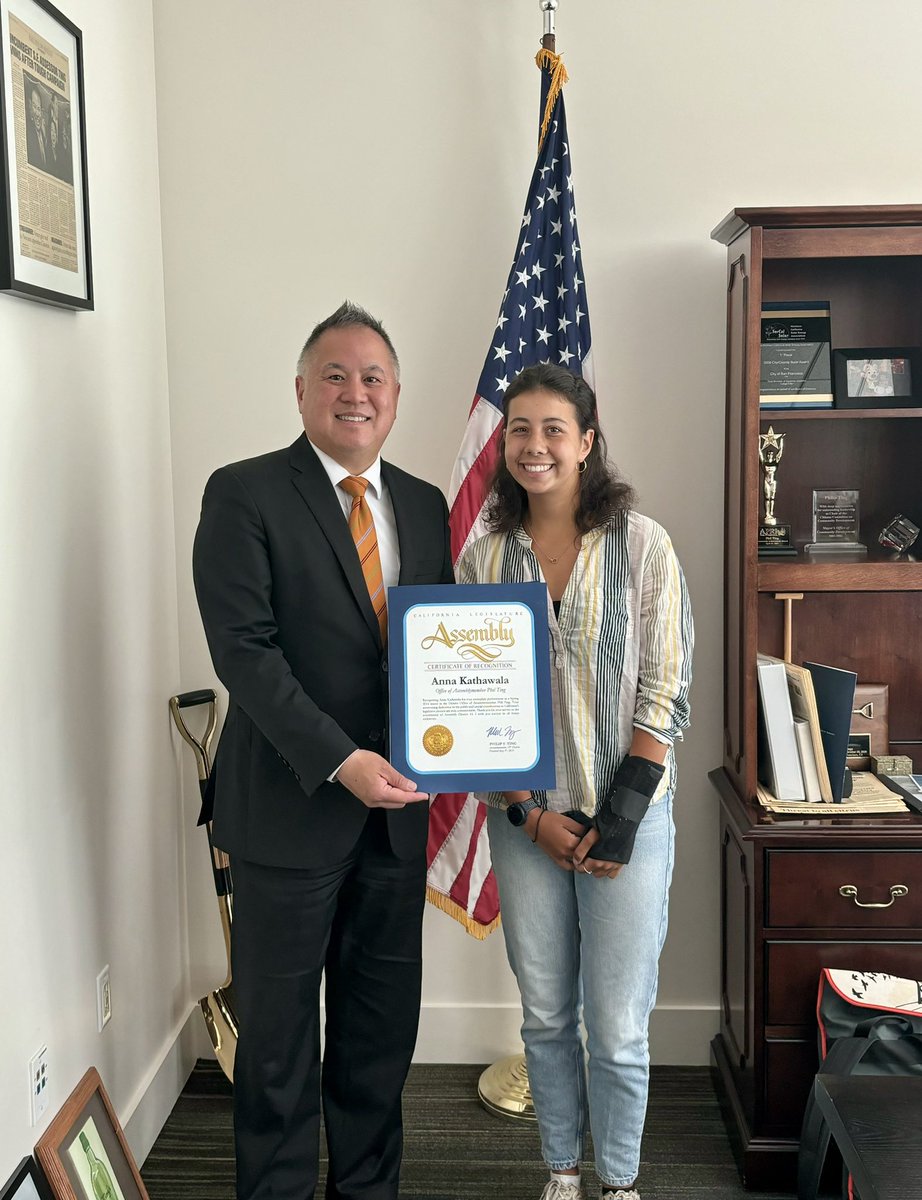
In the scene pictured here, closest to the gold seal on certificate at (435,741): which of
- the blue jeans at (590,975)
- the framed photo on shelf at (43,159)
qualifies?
the blue jeans at (590,975)

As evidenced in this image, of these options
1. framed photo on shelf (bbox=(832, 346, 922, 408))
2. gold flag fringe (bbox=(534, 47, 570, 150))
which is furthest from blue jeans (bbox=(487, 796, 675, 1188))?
gold flag fringe (bbox=(534, 47, 570, 150))

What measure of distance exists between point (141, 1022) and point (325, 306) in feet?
5.98

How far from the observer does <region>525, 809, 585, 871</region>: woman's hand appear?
1965 millimetres

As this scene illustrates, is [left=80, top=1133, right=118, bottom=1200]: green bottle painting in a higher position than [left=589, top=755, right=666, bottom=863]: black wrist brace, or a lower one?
lower

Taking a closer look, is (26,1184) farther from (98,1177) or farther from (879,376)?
(879,376)

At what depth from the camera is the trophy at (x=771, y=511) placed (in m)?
2.49

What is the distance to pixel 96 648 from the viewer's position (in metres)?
2.25

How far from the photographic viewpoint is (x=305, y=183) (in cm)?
271

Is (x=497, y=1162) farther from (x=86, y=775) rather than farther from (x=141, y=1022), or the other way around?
(x=86, y=775)

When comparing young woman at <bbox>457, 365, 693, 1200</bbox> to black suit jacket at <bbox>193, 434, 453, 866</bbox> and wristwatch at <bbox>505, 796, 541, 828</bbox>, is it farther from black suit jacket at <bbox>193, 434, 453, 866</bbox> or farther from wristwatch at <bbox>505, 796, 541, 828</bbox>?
black suit jacket at <bbox>193, 434, 453, 866</bbox>

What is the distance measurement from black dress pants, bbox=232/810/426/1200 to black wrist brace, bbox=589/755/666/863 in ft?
1.35

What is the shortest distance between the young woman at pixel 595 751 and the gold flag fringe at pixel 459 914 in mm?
558

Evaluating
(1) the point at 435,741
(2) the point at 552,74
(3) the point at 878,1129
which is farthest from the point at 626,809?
(2) the point at 552,74

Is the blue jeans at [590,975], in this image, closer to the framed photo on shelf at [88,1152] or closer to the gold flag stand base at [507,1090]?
the gold flag stand base at [507,1090]
